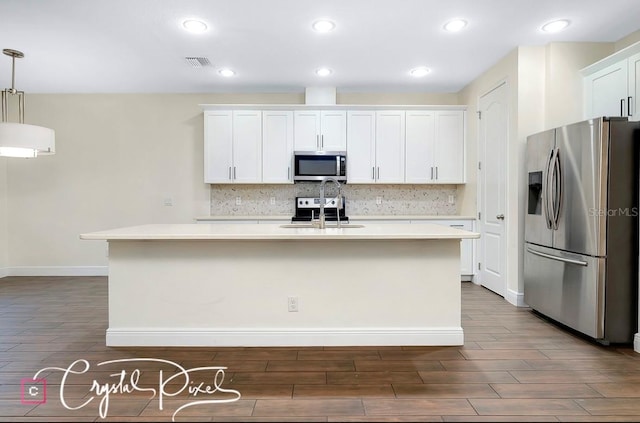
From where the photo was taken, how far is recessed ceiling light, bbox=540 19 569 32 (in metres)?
3.08

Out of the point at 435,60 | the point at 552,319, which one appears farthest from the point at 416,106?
the point at 552,319

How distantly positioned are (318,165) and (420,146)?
1.43 meters

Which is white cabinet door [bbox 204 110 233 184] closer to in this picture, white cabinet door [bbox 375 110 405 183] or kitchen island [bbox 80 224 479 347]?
white cabinet door [bbox 375 110 405 183]

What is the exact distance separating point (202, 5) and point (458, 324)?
3.15 metres

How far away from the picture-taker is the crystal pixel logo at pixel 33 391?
1.91 meters

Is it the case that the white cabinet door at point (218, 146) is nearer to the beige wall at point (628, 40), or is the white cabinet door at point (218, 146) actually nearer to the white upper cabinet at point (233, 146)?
the white upper cabinet at point (233, 146)

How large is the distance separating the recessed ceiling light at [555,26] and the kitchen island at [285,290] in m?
2.18

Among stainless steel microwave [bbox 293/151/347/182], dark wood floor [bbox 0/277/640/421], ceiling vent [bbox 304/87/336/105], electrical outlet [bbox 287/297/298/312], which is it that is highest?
ceiling vent [bbox 304/87/336/105]

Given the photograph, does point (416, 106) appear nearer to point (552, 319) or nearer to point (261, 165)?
point (261, 165)

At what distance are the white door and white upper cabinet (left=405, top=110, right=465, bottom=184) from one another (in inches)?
17.1

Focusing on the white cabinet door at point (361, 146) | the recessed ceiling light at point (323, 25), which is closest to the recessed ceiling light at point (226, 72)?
the recessed ceiling light at point (323, 25)

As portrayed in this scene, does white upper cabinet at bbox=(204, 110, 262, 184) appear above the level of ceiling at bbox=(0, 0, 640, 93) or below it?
below

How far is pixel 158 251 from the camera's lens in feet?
8.60

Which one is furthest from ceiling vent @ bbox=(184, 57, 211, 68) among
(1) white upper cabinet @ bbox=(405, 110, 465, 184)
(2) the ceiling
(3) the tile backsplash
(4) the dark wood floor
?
(4) the dark wood floor
